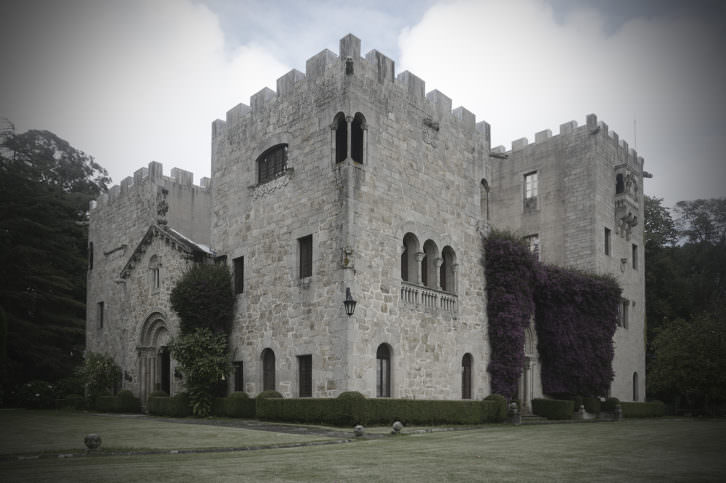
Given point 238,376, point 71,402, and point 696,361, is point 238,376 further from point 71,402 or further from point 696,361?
point 696,361

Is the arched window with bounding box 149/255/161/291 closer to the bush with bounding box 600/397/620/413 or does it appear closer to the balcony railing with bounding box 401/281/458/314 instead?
the balcony railing with bounding box 401/281/458/314

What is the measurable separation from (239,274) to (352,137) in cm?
721

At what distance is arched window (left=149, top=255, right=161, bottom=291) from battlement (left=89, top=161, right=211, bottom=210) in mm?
5497

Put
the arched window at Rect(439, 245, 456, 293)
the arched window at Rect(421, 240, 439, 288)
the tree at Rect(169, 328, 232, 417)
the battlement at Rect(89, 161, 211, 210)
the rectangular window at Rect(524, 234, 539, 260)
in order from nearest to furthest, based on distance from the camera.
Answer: the tree at Rect(169, 328, 232, 417) < the arched window at Rect(421, 240, 439, 288) < the arched window at Rect(439, 245, 456, 293) < the battlement at Rect(89, 161, 211, 210) < the rectangular window at Rect(524, 234, 539, 260)

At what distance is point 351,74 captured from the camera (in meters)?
21.6

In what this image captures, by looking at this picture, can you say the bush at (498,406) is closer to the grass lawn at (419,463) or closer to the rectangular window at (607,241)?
the grass lawn at (419,463)

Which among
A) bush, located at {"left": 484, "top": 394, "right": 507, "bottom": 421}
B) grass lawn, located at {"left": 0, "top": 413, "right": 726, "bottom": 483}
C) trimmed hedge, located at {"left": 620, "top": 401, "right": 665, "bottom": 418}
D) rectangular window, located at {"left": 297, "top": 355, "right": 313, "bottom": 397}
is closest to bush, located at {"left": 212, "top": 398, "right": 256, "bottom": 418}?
rectangular window, located at {"left": 297, "top": 355, "right": 313, "bottom": 397}

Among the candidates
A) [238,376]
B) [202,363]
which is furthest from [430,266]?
[202,363]

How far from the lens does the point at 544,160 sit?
34.9 meters

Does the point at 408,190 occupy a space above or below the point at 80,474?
above

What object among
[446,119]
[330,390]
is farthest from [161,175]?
[330,390]

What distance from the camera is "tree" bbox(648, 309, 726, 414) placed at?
30.1m

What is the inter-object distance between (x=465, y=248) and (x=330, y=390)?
27.0 ft

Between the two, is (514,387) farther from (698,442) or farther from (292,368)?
(698,442)
